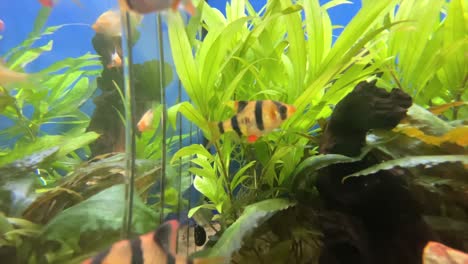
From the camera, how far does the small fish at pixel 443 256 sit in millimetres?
766

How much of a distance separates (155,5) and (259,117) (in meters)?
0.59

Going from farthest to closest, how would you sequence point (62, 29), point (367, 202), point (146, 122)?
point (146, 122) → point (367, 202) → point (62, 29)

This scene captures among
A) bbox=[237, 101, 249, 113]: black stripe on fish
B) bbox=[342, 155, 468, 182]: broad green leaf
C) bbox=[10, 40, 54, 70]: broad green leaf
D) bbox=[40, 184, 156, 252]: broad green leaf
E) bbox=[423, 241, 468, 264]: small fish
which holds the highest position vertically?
bbox=[10, 40, 54, 70]: broad green leaf

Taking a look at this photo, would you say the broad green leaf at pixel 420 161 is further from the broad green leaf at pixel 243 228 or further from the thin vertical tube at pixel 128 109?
the thin vertical tube at pixel 128 109

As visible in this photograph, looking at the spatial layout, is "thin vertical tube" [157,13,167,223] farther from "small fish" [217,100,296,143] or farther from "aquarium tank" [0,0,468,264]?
"small fish" [217,100,296,143]

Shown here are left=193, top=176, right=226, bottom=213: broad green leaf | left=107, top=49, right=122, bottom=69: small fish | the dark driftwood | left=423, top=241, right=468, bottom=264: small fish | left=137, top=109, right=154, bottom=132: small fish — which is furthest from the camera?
left=193, top=176, right=226, bottom=213: broad green leaf

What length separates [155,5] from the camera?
94 cm

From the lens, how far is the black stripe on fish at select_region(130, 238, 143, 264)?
2.74 feet

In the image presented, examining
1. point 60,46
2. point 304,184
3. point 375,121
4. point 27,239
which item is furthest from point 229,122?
point 27,239

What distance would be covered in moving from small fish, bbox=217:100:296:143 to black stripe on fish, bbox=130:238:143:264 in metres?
0.66

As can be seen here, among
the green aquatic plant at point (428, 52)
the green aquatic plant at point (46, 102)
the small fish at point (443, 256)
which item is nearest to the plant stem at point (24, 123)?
the green aquatic plant at point (46, 102)

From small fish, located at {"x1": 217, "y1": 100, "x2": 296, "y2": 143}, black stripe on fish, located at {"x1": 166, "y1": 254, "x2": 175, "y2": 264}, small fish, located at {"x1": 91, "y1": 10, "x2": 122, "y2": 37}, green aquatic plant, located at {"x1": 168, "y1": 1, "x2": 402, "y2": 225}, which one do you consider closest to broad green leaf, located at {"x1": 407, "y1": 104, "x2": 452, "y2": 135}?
green aquatic plant, located at {"x1": 168, "y1": 1, "x2": 402, "y2": 225}

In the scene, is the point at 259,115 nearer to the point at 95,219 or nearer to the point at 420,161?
the point at 420,161

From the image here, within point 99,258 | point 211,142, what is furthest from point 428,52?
point 99,258
